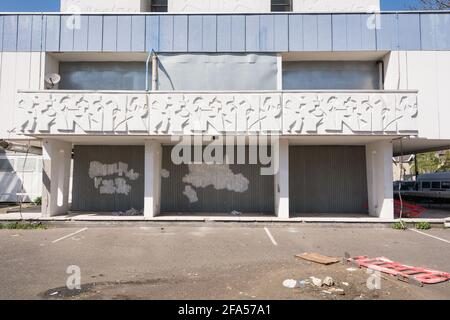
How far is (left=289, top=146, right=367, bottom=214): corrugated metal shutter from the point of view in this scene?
16672mm

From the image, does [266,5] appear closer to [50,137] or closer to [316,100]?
[316,100]

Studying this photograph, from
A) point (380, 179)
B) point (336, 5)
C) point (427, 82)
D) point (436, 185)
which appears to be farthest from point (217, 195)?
point (436, 185)

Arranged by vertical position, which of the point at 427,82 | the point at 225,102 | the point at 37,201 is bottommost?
the point at 37,201

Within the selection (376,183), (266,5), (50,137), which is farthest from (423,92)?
(50,137)

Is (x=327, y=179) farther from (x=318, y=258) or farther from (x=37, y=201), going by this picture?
(x=37, y=201)

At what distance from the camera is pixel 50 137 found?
14.1m

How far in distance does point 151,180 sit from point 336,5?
13.0 m

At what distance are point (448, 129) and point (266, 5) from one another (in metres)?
10.6

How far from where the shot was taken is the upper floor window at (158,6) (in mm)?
18734

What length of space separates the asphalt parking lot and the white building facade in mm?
2273

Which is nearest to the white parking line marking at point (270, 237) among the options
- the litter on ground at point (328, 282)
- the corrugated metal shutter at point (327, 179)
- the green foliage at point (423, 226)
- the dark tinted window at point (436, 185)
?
the litter on ground at point (328, 282)

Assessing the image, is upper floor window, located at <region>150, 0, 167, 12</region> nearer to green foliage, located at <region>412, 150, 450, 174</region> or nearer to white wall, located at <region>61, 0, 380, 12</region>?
white wall, located at <region>61, 0, 380, 12</region>

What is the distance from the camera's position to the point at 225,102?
44.5 ft

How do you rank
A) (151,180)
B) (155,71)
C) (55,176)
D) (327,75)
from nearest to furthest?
(151,180), (55,176), (155,71), (327,75)
